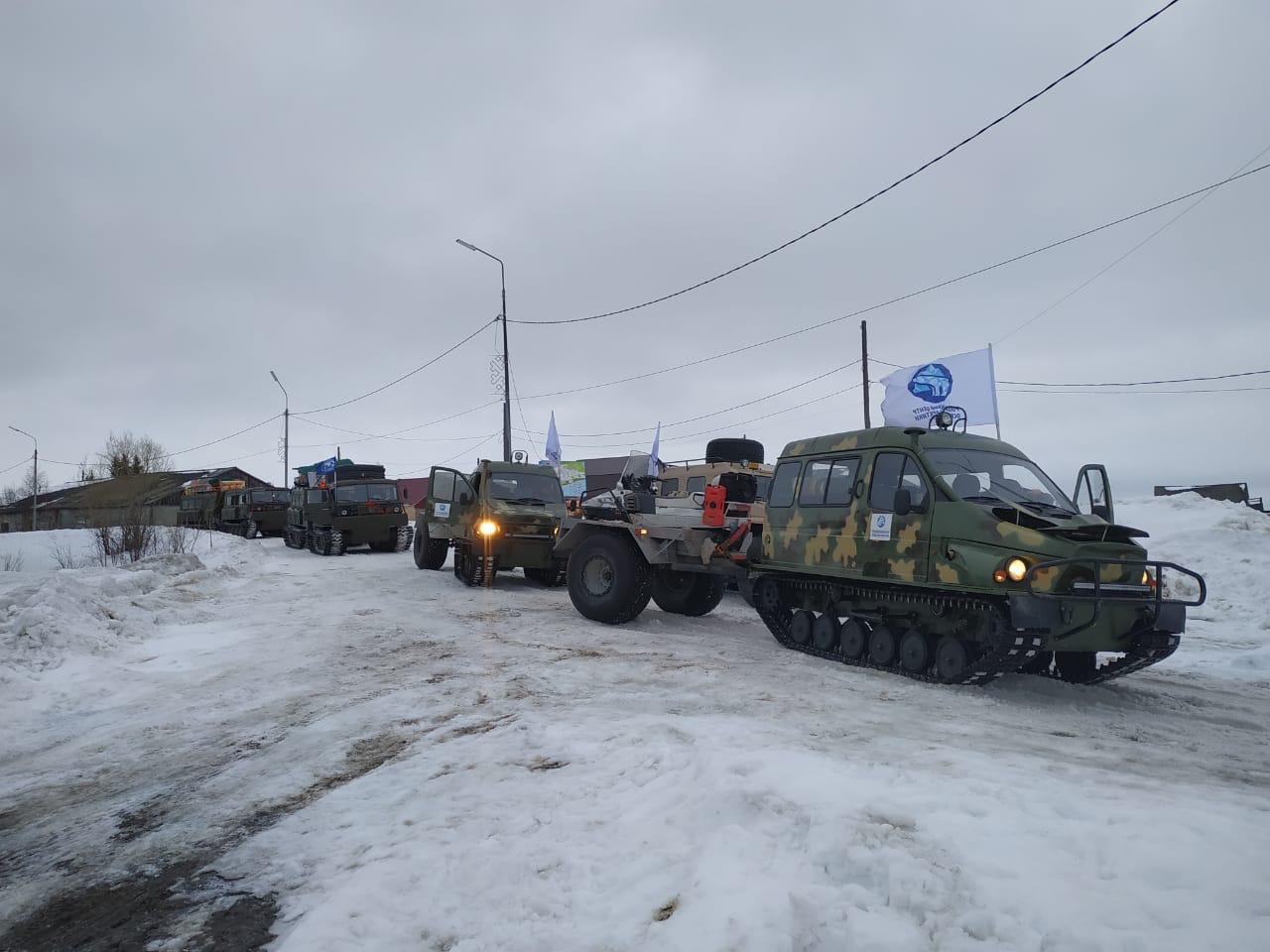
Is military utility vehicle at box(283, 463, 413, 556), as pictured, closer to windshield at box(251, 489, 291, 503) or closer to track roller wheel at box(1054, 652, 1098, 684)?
windshield at box(251, 489, 291, 503)

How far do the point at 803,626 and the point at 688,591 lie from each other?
2.71 meters

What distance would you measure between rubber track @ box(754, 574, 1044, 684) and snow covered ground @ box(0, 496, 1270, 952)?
26 centimetres

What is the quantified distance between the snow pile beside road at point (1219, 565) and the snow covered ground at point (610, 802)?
28.6 inches

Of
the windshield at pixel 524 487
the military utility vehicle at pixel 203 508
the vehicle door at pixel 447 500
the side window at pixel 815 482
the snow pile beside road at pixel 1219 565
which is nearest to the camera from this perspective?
the side window at pixel 815 482

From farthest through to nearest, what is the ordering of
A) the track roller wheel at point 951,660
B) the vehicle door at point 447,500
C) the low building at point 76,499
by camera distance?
the low building at point 76,499 < the vehicle door at point 447,500 < the track roller wheel at point 951,660

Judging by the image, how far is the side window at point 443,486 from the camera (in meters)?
14.7

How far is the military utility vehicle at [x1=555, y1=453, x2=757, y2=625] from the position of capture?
28.6 ft

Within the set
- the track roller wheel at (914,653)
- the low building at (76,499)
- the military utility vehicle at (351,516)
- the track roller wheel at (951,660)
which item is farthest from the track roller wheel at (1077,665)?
the low building at (76,499)

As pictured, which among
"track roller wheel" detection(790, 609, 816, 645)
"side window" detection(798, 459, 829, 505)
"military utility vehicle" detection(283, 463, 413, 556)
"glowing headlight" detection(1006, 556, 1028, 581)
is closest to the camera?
"glowing headlight" detection(1006, 556, 1028, 581)

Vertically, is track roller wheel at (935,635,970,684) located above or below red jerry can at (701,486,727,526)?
below

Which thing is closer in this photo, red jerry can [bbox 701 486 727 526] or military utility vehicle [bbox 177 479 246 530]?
red jerry can [bbox 701 486 727 526]

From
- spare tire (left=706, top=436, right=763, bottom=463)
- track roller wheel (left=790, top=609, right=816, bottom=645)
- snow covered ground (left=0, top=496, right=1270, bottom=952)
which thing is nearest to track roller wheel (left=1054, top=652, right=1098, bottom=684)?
snow covered ground (left=0, top=496, right=1270, bottom=952)

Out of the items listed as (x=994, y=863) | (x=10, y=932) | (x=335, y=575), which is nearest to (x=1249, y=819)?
(x=994, y=863)

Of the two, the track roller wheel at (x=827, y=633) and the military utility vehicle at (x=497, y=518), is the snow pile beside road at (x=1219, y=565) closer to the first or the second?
the track roller wheel at (x=827, y=633)
